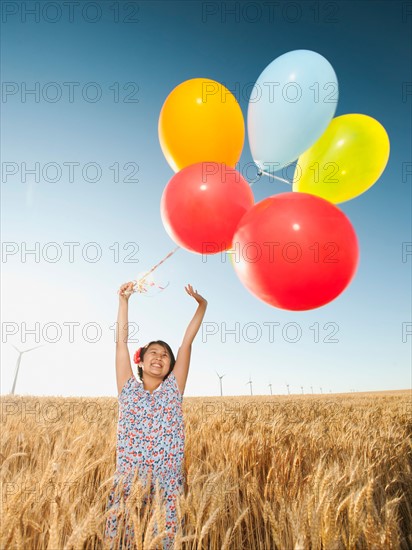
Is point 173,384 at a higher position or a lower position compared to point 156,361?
lower

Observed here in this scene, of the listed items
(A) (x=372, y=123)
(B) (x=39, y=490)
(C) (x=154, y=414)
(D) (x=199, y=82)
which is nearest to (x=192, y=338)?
(C) (x=154, y=414)

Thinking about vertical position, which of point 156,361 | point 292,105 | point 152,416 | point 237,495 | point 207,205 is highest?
point 292,105

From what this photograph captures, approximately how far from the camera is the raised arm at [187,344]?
2.70 metres

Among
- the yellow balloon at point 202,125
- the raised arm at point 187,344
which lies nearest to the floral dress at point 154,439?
the raised arm at point 187,344

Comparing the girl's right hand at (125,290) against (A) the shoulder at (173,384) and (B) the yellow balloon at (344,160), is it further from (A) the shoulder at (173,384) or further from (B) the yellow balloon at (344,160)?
(B) the yellow balloon at (344,160)

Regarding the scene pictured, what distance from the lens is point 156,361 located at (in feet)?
8.78

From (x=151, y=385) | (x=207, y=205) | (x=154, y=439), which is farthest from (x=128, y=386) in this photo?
(x=207, y=205)

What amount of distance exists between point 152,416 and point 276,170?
2251 millimetres

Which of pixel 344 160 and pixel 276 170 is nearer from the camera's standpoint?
pixel 344 160

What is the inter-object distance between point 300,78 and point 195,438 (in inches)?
139

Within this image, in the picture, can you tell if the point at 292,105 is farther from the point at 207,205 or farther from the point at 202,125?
the point at 207,205

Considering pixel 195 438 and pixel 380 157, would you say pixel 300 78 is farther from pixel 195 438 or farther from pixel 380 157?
pixel 195 438

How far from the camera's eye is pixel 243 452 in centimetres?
327

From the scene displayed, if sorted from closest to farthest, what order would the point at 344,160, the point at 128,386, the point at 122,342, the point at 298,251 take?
the point at 298,251 → the point at 128,386 → the point at 122,342 → the point at 344,160
